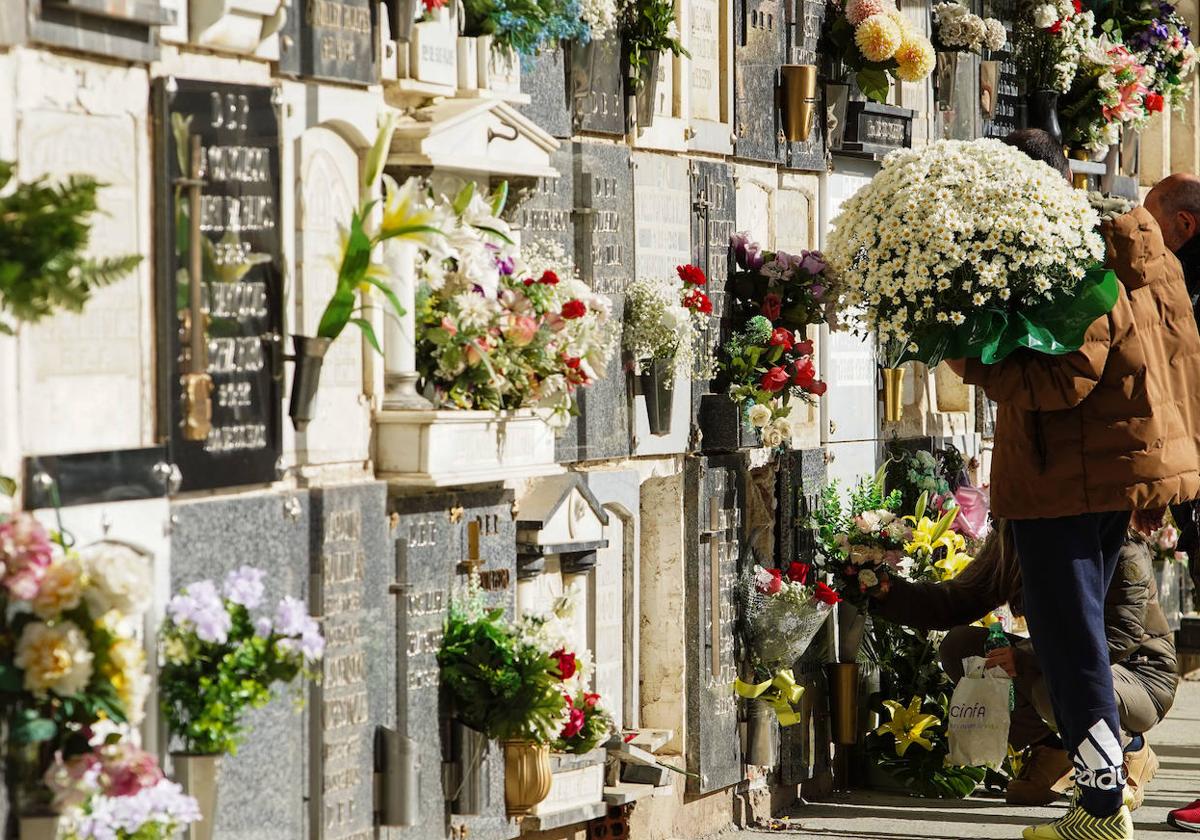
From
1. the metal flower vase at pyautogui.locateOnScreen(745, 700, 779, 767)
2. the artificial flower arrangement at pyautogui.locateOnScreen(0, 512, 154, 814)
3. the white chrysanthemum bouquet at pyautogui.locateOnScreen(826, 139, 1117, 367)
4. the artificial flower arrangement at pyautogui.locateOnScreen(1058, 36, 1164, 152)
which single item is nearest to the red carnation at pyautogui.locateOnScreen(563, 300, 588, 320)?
the white chrysanthemum bouquet at pyautogui.locateOnScreen(826, 139, 1117, 367)

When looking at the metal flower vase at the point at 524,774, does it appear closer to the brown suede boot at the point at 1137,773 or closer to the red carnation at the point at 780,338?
the red carnation at the point at 780,338

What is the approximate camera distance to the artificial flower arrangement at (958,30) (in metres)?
9.63

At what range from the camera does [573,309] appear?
5914 millimetres

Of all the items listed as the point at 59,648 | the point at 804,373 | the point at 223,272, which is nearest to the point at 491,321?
the point at 223,272

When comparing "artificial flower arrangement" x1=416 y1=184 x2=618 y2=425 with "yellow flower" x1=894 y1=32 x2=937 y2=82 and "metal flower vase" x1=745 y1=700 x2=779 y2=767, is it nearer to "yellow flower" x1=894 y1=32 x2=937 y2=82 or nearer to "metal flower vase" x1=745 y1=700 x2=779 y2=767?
"metal flower vase" x1=745 y1=700 x2=779 y2=767

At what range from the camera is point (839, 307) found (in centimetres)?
737

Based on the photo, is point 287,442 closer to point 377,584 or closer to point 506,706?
point 377,584

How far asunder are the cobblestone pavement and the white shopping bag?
0.82ft

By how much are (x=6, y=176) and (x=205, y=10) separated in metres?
1.07

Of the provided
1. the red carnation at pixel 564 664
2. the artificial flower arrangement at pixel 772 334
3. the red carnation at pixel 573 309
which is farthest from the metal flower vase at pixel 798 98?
the red carnation at pixel 564 664

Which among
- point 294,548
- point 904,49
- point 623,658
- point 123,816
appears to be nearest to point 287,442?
point 294,548

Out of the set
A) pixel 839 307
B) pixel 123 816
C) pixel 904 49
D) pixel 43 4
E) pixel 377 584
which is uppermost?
pixel 904 49

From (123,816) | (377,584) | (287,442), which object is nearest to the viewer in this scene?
(123,816)

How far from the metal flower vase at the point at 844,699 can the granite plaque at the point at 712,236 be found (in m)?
1.43
